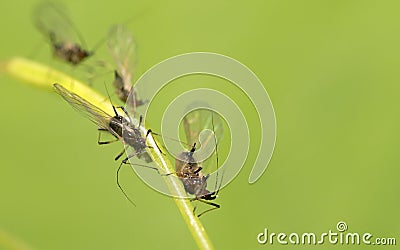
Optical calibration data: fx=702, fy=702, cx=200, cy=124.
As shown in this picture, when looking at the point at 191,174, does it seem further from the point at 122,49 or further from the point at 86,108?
the point at 122,49

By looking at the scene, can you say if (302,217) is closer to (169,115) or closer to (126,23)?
(169,115)

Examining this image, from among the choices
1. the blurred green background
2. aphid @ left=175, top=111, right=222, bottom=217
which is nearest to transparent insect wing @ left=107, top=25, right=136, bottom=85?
the blurred green background

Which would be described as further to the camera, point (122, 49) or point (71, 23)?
point (71, 23)

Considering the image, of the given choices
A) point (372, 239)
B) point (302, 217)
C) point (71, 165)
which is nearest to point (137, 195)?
point (71, 165)
